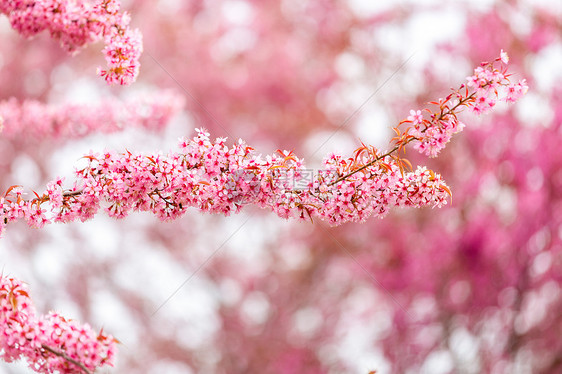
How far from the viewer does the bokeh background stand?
6137 millimetres

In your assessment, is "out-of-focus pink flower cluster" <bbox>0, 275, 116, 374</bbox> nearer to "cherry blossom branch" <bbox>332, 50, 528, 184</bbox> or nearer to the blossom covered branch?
the blossom covered branch

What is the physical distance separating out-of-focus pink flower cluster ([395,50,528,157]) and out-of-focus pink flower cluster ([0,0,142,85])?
1.07 m

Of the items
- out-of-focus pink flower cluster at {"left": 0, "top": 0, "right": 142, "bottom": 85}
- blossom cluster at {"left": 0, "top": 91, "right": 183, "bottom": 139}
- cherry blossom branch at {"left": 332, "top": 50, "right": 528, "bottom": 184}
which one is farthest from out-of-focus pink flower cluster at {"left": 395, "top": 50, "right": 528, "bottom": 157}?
blossom cluster at {"left": 0, "top": 91, "right": 183, "bottom": 139}

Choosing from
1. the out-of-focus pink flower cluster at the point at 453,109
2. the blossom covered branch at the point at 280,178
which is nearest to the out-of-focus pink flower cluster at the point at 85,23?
the blossom covered branch at the point at 280,178

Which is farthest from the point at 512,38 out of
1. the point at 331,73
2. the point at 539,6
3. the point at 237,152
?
the point at 237,152

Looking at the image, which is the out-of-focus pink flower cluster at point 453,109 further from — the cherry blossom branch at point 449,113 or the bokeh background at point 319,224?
the bokeh background at point 319,224

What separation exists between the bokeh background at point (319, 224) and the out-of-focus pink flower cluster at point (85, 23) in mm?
3778

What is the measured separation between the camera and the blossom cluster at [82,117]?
3273mm

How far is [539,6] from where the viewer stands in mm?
6258

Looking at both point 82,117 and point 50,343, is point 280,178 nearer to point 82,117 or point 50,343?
point 50,343

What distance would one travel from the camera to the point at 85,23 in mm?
2639

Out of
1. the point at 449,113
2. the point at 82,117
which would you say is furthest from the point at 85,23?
the point at 449,113

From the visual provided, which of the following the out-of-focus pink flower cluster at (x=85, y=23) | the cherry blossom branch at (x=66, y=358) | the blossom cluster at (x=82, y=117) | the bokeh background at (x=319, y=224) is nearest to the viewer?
the cherry blossom branch at (x=66, y=358)

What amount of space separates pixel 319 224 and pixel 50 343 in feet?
17.5
